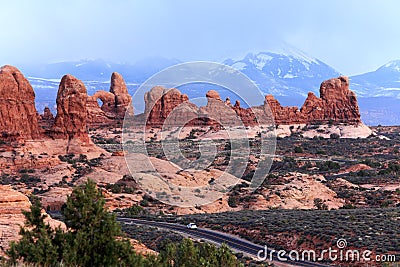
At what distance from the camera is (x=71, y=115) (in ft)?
217

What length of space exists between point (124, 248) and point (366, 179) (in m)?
49.7

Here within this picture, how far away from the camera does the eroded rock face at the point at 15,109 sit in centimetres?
6228

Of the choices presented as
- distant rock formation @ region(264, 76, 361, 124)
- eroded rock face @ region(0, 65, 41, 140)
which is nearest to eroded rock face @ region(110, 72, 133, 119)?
distant rock formation @ region(264, 76, 361, 124)

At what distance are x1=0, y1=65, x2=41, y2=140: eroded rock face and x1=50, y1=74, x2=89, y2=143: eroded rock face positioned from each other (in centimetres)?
268

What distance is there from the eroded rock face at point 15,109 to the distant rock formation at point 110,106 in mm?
38777

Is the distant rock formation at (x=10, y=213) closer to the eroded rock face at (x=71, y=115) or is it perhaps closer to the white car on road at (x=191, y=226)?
the white car on road at (x=191, y=226)

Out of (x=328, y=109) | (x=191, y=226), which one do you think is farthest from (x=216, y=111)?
(x=191, y=226)

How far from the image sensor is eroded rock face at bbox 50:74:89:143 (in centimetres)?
6569

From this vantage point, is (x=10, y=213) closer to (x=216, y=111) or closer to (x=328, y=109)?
(x=328, y=109)

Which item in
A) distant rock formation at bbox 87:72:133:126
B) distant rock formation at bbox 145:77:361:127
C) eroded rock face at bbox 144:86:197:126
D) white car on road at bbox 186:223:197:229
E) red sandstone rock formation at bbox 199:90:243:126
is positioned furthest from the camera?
eroded rock face at bbox 144:86:197:126

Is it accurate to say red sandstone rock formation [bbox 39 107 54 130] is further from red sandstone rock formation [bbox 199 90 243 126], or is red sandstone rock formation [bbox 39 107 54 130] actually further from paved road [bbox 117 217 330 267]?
paved road [bbox 117 217 330 267]

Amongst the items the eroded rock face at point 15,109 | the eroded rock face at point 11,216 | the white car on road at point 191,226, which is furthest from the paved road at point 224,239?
the eroded rock face at point 15,109

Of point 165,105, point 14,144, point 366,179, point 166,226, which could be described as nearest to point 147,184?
point 166,226

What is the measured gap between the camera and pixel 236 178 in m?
56.7
